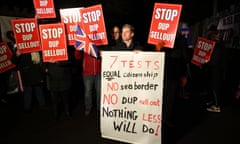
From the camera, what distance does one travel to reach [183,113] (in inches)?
193

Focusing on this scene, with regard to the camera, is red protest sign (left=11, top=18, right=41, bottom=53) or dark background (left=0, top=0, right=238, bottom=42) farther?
dark background (left=0, top=0, right=238, bottom=42)

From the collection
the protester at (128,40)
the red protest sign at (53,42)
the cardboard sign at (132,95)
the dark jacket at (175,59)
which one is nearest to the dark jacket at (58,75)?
the red protest sign at (53,42)

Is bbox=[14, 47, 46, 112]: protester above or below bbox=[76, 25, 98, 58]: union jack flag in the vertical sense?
below

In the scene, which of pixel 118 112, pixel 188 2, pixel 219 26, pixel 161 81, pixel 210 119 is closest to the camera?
pixel 161 81

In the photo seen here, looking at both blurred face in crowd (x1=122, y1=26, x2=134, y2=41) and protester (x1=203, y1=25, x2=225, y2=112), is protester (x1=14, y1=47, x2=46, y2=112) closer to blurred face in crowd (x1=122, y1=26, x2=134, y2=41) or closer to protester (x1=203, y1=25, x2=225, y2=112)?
blurred face in crowd (x1=122, y1=26, x2=134, y2=41)

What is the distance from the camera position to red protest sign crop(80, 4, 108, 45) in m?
4.12

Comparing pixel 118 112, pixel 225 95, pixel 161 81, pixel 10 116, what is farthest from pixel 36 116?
pixel 225 95

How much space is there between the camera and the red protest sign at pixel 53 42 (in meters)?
4.05

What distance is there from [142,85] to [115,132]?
2.56ft

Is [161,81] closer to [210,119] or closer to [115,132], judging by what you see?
[115,132]

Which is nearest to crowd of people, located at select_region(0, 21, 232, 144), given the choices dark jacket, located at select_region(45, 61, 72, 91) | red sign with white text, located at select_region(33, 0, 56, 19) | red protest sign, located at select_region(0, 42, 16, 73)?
dark jacket, located at select_region(45, 61, 72, 91)

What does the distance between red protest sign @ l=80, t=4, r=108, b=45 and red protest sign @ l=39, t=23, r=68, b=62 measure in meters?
0.45

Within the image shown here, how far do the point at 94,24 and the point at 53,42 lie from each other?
0.82m

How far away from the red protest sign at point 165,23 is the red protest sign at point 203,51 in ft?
5.74
